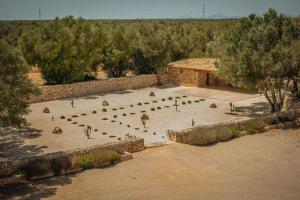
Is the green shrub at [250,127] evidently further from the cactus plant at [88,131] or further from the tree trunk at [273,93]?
the cactus plant at [88,131]

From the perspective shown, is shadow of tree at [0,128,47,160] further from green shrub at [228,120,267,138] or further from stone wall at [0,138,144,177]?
green shrub at [228,120,267,138]

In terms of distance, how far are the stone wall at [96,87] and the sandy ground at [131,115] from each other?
97cm

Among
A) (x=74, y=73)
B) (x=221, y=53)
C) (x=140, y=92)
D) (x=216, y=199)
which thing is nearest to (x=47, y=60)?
(x=74, y=73)

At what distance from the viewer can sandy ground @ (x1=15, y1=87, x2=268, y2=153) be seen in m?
26.3

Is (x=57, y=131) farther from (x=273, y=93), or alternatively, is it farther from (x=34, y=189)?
(x=273, y=93)

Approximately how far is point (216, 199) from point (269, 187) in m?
2.80

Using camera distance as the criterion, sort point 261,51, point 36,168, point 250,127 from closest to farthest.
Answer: point 36,168, point 250,127, point 261,51

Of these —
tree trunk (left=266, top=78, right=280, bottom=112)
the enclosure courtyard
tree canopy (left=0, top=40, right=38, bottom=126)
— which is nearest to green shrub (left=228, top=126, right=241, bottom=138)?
the enclosure courtyard

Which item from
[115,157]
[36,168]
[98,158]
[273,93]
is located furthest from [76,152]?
[273,93]

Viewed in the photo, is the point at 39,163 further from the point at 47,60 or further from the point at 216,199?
the point at 47,60

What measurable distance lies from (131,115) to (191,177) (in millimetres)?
13432

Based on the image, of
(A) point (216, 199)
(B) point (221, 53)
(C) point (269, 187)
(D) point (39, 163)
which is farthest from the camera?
(B) point (221, 53)

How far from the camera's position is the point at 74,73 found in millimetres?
41406

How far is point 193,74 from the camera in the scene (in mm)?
43719
